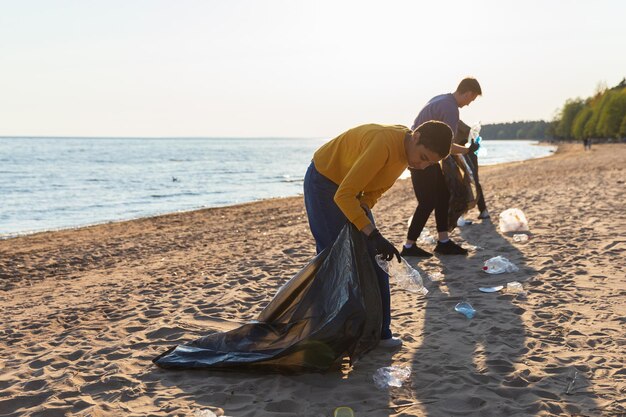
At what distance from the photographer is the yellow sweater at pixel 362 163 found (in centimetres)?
310

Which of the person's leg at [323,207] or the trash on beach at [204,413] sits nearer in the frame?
the trash on beach at [204,413]

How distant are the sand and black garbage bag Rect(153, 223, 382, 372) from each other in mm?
104

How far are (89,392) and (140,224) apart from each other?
10.7m

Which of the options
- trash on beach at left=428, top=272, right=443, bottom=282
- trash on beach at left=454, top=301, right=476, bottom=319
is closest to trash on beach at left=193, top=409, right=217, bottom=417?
trash on beach at left=454, top=301, right=476, bottom=319

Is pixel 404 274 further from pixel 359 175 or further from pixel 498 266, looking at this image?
pixel 498 266

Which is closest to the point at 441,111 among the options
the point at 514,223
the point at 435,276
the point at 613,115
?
the point at 435,276

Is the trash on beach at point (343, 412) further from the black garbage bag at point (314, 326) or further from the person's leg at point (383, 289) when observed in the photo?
the person's leg at point (383, 289)

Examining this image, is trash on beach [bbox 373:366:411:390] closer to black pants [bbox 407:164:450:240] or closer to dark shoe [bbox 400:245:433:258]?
black pants [bbox 407:164:450:240]

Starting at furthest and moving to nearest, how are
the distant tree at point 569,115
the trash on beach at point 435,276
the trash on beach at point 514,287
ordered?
the distant tree at point 569,115
the trash on beach at point 435,276
the trash on beach at point 514,287

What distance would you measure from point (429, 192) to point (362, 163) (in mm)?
2771

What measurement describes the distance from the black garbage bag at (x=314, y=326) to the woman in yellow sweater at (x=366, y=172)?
0.51ft

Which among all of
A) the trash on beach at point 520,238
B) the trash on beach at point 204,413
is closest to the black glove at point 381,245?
the trash on beach at point 204,413

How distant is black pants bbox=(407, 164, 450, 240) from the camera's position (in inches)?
223

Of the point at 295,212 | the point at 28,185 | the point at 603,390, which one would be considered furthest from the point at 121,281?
the point at 28,185
